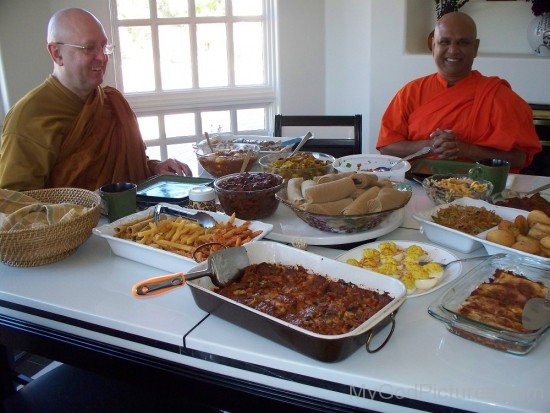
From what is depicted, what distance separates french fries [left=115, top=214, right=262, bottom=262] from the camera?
1.24m

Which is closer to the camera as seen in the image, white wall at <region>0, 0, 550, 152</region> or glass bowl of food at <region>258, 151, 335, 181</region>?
glass bowl of food at <region>258, 151, 335, 181</region>

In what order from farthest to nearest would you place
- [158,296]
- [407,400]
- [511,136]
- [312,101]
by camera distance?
[312,101], [511,136], [158,296], [407,400]

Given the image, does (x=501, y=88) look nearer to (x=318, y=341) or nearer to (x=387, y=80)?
(x=387, y=80)

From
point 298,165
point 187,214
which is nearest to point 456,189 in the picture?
point 298,165

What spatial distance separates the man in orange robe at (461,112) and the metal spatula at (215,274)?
1.38 m

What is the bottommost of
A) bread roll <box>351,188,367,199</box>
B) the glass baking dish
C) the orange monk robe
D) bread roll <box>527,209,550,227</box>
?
the glass baking dish

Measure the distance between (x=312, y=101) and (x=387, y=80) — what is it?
0.58 meters

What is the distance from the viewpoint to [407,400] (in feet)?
2.79

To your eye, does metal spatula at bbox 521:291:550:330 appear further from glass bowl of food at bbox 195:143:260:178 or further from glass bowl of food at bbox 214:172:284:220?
glass bowl of food at bbox 195:143:260:178

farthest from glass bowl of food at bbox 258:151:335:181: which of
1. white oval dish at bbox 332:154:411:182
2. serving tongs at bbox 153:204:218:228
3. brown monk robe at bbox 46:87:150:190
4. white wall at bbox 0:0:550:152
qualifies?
white wall at bbox 0:0:550:152

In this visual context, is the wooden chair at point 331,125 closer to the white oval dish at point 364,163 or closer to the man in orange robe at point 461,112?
the man in orange robe at point 461,112

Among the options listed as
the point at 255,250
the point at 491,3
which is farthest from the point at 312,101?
the point at 255,250

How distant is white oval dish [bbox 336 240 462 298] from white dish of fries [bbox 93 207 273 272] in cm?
22

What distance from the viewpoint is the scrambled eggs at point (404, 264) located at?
113cm
